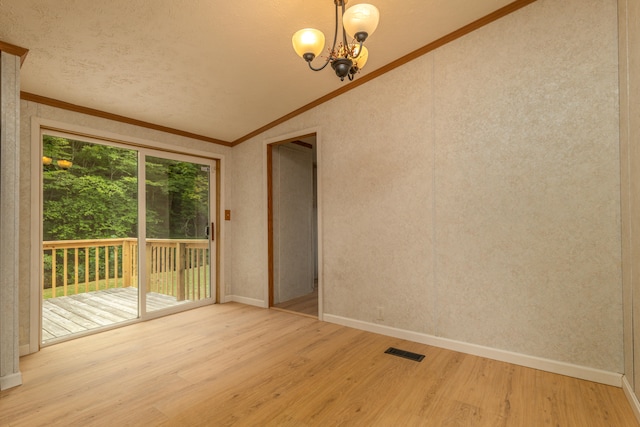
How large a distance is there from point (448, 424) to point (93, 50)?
3.59 metres

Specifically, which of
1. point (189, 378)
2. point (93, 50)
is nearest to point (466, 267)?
point (189, 378)

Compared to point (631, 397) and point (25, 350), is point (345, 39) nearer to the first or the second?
point (631, 397)

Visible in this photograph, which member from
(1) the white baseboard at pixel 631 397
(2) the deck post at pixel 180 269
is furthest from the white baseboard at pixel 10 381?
(1) the white baseboard at pixel 631 397

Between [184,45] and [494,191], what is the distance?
284 cm

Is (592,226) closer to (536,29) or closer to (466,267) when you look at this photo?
(466,267)

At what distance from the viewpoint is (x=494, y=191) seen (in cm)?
255

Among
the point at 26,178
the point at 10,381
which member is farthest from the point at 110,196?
the point at 10,381

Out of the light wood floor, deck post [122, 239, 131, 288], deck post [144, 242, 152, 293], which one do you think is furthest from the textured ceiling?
the light wood floor

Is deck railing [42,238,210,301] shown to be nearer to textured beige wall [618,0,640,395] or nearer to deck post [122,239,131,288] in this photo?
deck post [122,239,131,288]

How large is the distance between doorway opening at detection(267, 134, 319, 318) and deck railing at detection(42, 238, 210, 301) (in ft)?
3.50

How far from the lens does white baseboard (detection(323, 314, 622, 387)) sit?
85.0 inches

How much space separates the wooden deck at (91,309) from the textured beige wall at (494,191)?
2.46 metres

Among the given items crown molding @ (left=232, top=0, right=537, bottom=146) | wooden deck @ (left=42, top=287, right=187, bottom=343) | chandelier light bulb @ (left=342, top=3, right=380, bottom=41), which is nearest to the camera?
chandelier light bulb @ (left=342, top=3, right=380, bottom=41)

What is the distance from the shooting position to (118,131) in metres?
3.36
